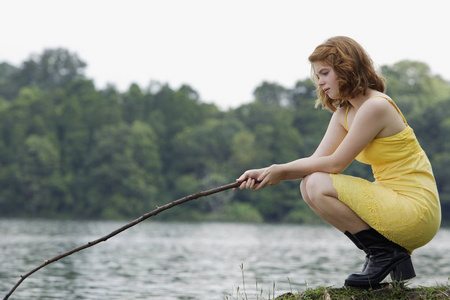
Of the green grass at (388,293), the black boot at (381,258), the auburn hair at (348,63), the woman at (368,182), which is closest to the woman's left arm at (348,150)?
the woman at (368,182)

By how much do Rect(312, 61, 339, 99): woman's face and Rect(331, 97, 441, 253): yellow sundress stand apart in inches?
13.6

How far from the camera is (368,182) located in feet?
15.3

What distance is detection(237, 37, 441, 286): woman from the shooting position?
4.58m

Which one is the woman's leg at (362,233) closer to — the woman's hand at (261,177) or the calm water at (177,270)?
the woman's hand at (261,177)

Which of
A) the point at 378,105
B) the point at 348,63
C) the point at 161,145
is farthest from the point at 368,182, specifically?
the point at 161,145

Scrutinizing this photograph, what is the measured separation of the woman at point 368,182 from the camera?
15.0 feet

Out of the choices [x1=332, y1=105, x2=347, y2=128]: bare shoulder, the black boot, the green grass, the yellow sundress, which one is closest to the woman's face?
[x1=332, y1=105, x2=347, y2=128]: bare shoulder

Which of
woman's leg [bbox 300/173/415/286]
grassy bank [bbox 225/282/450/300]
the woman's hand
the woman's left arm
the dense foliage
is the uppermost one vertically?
the dense foliage

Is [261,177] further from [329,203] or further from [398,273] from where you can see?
[398,273]

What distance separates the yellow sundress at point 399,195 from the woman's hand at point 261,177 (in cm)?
37

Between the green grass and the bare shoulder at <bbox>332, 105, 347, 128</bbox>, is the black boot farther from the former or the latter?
the bare shoulder at <bbox>332, 105, 347, 128</bbox>

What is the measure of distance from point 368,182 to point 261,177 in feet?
2.25

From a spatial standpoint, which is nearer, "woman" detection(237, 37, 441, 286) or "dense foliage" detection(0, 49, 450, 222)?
"woman" detection(237, 37, 441, 286)

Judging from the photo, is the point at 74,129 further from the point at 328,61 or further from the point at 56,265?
the point at 328,61
